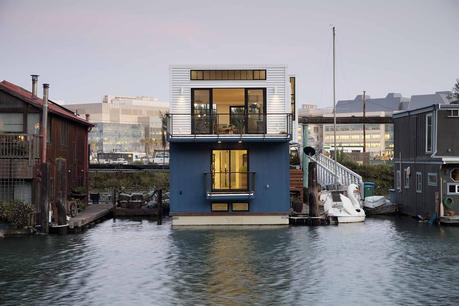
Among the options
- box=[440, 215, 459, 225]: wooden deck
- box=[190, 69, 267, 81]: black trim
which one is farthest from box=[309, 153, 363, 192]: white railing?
box=[190, 69, 267, 81]: black trim

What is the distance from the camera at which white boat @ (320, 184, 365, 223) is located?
40781 millimetres

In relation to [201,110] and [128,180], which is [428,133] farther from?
[128,180]

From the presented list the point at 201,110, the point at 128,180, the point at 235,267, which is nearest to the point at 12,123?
the point at 201,110

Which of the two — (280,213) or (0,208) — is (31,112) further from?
(280,213)

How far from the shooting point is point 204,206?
38312mm

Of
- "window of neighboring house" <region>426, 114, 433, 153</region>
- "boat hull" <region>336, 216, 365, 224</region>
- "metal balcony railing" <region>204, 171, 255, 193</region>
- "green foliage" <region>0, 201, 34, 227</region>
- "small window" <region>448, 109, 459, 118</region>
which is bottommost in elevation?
"boat hull" <region>336, 216, 365, 224</region>

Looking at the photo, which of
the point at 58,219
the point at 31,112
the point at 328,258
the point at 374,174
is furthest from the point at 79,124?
the point at 374,174

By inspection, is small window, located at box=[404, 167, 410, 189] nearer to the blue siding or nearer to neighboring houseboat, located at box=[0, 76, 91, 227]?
the blue siding

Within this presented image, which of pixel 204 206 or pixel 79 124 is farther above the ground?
pixel 79 124

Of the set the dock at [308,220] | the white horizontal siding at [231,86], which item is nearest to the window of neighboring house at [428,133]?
the dock at [308,220]

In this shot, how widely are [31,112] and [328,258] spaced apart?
62.1ft

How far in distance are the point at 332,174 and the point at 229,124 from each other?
55.7 feet

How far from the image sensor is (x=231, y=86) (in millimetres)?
38156

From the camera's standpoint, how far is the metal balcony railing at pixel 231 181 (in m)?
37.9
